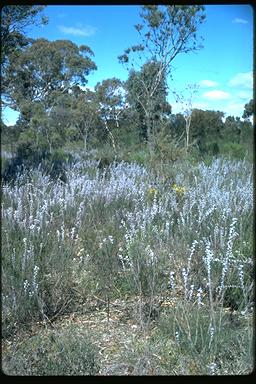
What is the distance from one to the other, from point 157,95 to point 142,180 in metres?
2.61

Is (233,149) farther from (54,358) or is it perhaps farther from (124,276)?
(54,358)

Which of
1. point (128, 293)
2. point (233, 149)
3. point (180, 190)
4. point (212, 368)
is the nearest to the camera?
point (212, 368)

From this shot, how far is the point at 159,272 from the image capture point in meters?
3.42

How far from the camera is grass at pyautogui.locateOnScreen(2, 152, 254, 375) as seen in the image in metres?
2.66

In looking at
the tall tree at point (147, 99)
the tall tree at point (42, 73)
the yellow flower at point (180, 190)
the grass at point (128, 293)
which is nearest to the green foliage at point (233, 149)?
the tall tree at point (147, 99)

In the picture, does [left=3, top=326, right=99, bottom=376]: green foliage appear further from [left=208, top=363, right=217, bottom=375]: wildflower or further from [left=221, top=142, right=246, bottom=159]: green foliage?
[left=221, top=142, right=246, bottom=159]: green foliage

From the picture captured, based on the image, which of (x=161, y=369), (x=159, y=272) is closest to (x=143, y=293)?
(x=159, y=272)

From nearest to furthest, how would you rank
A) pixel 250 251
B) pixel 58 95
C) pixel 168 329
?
pixel 168 329
pixel 250 251
pixel 58 95

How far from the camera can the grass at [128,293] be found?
2.66m

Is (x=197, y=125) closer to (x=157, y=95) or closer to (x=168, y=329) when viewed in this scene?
(x=157, y=95)

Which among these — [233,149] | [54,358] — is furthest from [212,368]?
[233,149]

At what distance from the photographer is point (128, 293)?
346 centimetres

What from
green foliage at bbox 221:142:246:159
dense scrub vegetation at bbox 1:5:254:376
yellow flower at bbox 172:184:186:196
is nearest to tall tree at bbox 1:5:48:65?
dense scrub vegetation at bbox 1:5:254:376

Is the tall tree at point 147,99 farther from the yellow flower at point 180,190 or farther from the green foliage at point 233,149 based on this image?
the green foliage at point 233,149
